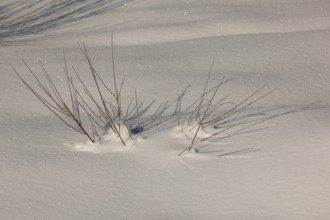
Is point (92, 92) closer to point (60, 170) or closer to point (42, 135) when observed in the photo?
point (42, 135)

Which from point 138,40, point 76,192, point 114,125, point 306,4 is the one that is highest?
point 306,4

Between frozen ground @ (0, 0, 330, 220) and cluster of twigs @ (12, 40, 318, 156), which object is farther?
cluster of twigs @ (12, 40, 318, 156)

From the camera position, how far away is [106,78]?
2.66 m

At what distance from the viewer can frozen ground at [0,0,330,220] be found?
1.77 meters

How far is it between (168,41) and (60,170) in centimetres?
132

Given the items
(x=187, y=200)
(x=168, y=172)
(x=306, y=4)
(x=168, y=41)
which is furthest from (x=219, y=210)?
(x=306, y=4)

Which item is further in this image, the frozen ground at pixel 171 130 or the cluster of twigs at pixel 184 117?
the cluster of twigs at pixel 184 117

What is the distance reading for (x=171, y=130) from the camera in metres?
2.16

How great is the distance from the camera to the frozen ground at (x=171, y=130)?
69.6 inches

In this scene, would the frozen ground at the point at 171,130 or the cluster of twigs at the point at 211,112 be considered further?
the cluster of twigs at the point at 211,112

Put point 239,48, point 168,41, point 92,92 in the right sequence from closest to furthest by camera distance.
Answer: point 92,92 → point 239,48 → point 168,41

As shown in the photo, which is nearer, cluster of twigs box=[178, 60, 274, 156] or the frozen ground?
the frozen ground

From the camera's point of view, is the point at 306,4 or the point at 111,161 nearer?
the point at 111,161

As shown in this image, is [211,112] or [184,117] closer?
[211,112]
